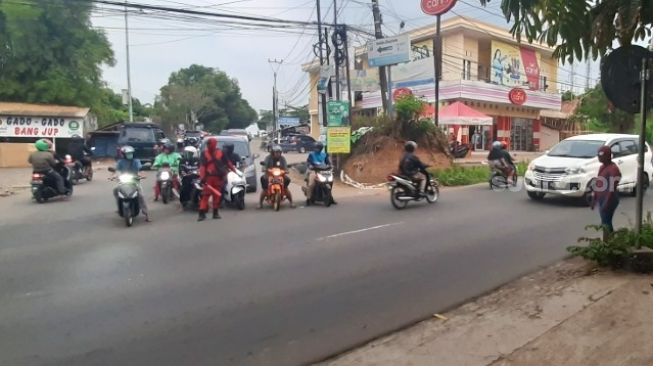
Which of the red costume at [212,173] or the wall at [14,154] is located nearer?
the red costume at [212,173]

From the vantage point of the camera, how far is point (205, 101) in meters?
63.3

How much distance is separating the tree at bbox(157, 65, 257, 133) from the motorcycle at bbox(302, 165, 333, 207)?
5023cm

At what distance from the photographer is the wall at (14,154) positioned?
24.9m

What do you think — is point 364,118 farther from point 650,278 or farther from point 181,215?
point 650,278

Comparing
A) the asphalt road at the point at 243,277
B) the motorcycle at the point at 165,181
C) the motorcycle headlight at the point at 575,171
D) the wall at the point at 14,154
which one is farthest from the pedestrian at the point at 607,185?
the wall at the point at 14,154

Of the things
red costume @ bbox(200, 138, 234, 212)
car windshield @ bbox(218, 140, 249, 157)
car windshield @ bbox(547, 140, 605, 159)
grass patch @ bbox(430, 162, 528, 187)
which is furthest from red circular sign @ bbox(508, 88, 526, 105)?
red costume @ bbox(200, 138, 234, 212)

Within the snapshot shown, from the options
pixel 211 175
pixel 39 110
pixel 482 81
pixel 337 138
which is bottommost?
pixel 211 175

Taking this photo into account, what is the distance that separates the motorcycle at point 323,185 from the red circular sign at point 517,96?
23.6 meters

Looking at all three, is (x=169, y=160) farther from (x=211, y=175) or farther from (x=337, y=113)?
(x=337, y=113)

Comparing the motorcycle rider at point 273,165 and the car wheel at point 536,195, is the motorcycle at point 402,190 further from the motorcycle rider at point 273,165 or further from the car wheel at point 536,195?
the car wheel at point 536,195

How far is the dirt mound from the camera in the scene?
18.2 metres

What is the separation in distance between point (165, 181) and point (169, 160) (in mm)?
528

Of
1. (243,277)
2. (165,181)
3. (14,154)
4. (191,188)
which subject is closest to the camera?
(243,277)

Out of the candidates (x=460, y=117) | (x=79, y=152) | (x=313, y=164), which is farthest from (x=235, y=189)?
(x=460, y=117)
